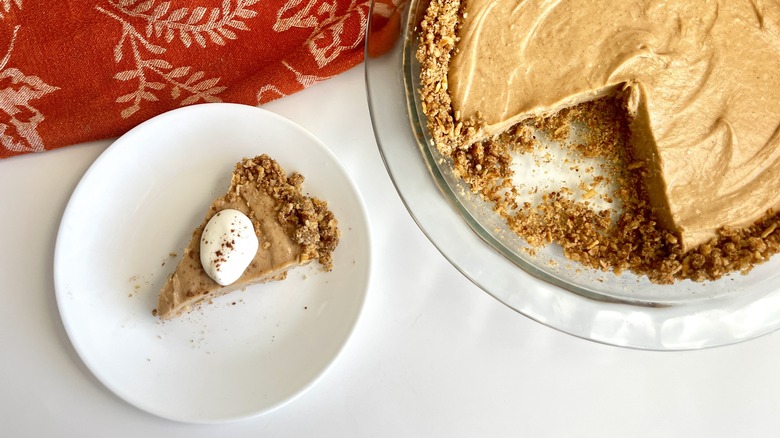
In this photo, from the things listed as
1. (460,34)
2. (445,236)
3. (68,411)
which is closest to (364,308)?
(445,236)

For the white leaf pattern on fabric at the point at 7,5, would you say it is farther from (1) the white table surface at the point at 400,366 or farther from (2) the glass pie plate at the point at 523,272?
(2) the glass pie plate at the point at 523,272

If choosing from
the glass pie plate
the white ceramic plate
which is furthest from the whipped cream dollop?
the glass pie plate

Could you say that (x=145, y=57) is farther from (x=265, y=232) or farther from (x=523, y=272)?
(x=523, y=272)

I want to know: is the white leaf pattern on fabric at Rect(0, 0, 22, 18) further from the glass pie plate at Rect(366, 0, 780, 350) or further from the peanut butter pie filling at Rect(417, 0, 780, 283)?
the peanut butter pie filling at Rect(417, 0, 780, 283)

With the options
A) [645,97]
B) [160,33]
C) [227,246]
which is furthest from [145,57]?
[645,97]

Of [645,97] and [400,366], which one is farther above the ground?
[645,97]

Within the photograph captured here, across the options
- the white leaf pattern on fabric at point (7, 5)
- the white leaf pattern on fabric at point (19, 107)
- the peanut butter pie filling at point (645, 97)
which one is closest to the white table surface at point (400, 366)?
the white leaf pattern on fabric at point (19, 107)

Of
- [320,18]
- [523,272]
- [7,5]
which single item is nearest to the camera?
[523,272]
